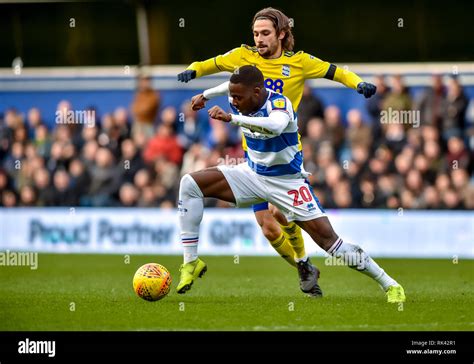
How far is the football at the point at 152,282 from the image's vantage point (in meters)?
11.2

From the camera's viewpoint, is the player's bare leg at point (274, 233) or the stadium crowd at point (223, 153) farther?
the stadium crowd at point (223, 153)

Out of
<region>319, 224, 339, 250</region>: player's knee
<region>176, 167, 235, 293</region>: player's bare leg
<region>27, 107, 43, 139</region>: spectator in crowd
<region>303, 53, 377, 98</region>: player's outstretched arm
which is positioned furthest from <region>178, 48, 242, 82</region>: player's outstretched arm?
<region>27, 107, 43, 139</region>: spectator in crowd

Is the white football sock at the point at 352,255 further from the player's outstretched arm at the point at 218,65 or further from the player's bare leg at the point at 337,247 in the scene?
the player's outstretched arm at the point at 218,65

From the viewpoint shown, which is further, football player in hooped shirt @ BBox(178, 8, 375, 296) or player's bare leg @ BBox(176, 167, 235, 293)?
football player in hooped shirt @ BBox(178, 8, 375, 296)

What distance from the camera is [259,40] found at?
11391 mm

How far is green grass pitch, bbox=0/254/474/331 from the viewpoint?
10109 millimetres

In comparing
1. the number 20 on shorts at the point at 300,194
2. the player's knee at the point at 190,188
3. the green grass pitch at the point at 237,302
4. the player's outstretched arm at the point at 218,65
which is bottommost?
the green grass pitch at the point at 237,302

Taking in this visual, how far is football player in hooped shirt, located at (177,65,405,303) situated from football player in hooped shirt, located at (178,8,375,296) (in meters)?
0.38

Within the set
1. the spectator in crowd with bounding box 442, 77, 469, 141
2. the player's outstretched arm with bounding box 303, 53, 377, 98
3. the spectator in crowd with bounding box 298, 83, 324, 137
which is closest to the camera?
the player's outstretched arm with bounding box 303, 53, 377, 98

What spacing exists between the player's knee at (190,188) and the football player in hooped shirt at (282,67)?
687 mm

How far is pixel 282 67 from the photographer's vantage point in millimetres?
11625

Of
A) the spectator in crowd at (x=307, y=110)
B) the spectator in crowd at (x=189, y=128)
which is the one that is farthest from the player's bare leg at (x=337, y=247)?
the spectator in crowd at (x=189, y=128)

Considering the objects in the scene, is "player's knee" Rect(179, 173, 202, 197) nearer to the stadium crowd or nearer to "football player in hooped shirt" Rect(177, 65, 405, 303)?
"football player in hooped shirt" Rect(177, 65, 405, 303)
